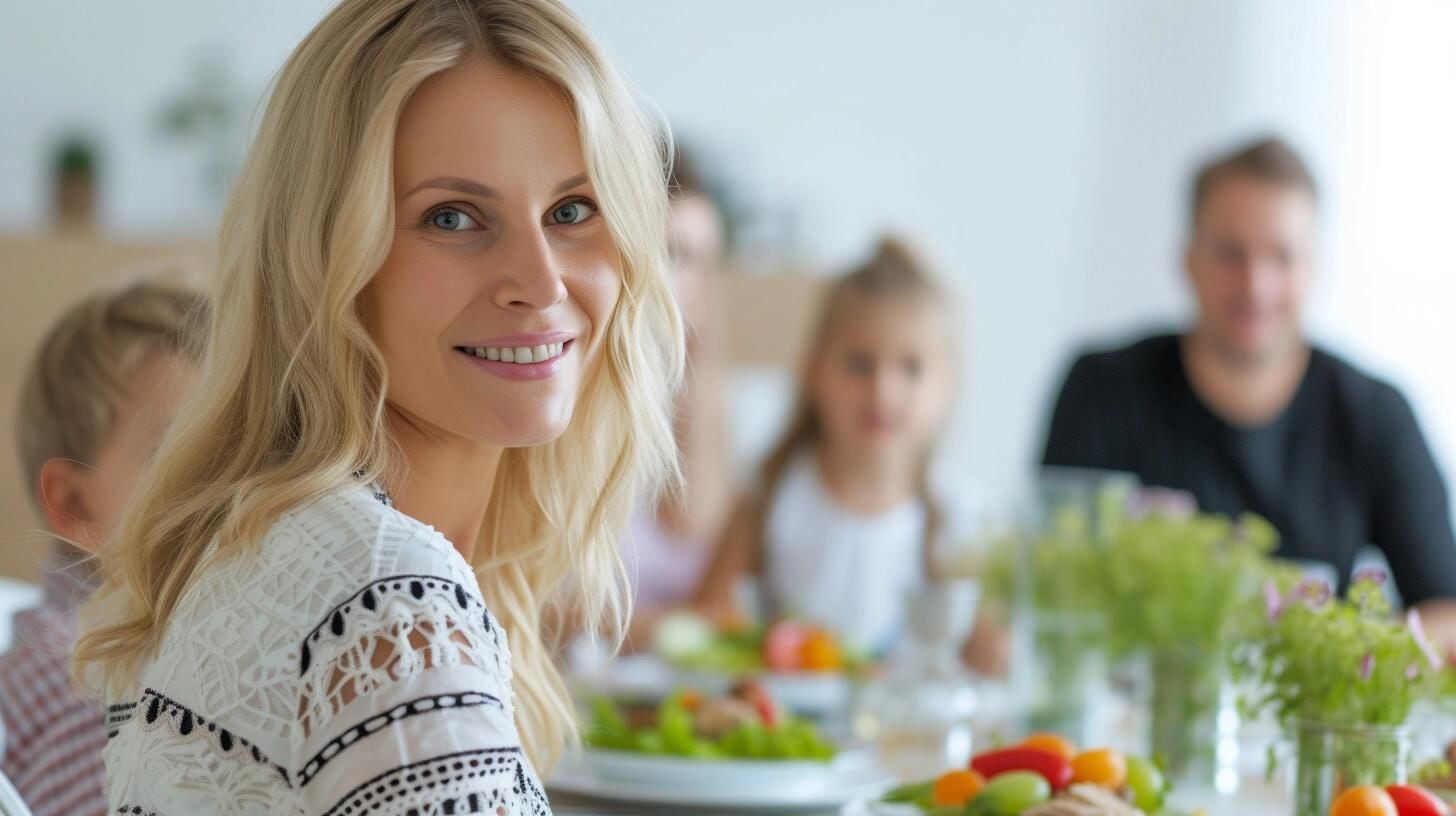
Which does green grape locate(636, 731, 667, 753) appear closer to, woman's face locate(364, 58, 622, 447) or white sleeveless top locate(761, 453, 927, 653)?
woman's face locate(364, 58, 622, 447)

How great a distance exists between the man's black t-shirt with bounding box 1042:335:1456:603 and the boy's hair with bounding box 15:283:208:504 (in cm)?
191

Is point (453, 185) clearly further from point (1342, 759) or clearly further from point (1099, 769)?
point (1342, 759)

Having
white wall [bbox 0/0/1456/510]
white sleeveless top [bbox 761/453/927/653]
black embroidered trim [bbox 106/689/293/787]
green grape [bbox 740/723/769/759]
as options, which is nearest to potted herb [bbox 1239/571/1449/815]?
green grape [bbox 740/723/769/759]

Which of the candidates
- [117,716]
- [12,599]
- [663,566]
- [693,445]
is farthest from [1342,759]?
[693,445]

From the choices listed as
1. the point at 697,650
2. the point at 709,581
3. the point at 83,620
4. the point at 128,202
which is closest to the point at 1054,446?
the point at 709,581

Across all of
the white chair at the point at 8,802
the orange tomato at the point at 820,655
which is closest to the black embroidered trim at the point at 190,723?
the white chair at the point at 8,802

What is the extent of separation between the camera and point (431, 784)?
835 mm

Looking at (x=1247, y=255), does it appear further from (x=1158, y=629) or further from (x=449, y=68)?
(x=449, y=68)

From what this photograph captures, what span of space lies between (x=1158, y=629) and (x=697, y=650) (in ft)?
2.56

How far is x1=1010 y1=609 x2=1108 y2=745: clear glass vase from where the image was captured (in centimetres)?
189

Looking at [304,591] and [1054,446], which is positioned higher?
[1054,446]

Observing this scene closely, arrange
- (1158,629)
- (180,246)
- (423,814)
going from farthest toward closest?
1. (180,246)
2. (1158,629)
3. (423,814)

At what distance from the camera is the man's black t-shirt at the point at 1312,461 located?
2.92 m

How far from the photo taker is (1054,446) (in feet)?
10.1
